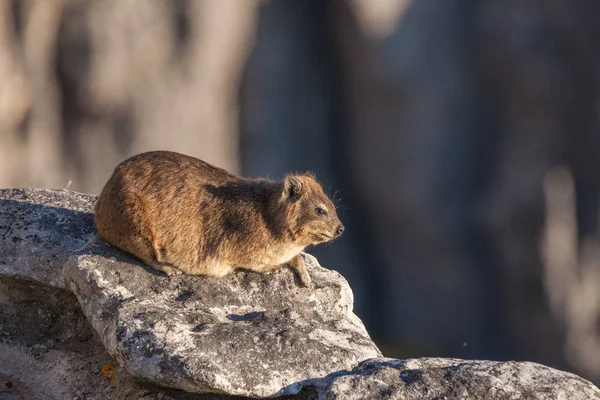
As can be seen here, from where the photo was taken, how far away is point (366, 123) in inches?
493

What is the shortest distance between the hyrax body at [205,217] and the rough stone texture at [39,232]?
326mm

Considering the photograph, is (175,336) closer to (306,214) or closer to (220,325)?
(220,325)

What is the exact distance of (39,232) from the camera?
5164 millimetres

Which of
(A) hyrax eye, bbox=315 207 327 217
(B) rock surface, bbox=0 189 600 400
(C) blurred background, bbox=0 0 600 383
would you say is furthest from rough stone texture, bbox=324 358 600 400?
(C) blurred background, bbox=0 0 600 383

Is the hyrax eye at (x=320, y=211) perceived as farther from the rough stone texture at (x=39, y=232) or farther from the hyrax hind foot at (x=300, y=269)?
the rough stone texture at (x=39, y=232)

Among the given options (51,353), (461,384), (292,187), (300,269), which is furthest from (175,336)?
(292,187)

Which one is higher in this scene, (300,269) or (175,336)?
(300,269)

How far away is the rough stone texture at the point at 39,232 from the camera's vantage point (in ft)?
16.3

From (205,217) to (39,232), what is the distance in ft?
3.50

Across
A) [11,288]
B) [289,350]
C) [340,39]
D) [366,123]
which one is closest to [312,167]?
[366,123]

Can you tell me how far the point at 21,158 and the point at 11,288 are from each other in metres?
7.49

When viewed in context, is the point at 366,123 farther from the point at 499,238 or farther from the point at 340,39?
the point at 499,238

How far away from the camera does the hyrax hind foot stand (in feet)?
16.5

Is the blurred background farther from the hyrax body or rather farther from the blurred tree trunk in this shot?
the hyrax body
